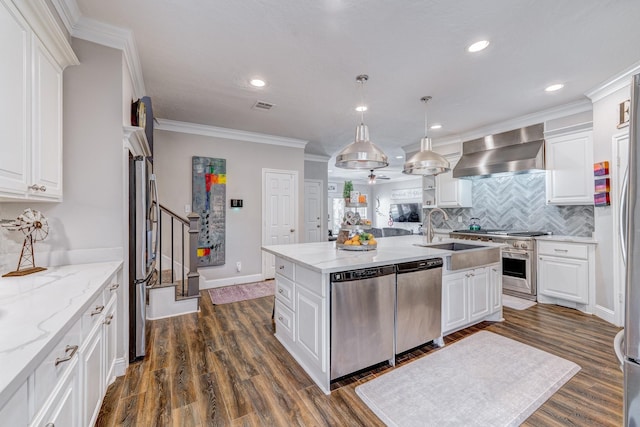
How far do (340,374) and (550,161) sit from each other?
4229mm

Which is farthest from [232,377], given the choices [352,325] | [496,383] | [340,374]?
[496,383]

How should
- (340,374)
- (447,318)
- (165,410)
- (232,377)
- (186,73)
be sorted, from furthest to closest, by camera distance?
1. (186,73)
2. (447,318)
3. (232,377)
4. (340,374)
5. (165,410)

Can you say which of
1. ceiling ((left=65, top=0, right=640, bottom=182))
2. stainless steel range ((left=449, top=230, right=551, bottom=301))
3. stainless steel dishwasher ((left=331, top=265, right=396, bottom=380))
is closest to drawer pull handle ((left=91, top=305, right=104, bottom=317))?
stainless steel dishwasher ((left=331, top=265, right=396, bottom=380))

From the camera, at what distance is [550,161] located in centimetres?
396

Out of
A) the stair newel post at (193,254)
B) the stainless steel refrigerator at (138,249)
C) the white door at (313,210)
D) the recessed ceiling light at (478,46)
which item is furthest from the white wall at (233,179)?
the recessed ceiling light at (478,46)

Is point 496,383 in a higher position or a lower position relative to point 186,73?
lower

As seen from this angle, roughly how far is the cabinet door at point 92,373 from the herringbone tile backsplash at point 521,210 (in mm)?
5469

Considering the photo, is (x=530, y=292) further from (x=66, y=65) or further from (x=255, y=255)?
(x=66, y=65)

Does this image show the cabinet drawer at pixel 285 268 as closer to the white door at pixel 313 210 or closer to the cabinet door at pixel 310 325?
the cabinet door at pixel 310 325

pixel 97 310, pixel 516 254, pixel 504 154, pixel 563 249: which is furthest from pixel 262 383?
pixel 504 154

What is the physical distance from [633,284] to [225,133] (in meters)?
4.98

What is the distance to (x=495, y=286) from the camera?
3092mm

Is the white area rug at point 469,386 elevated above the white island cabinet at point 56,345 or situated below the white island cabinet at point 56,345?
below

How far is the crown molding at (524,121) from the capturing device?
3664mm
